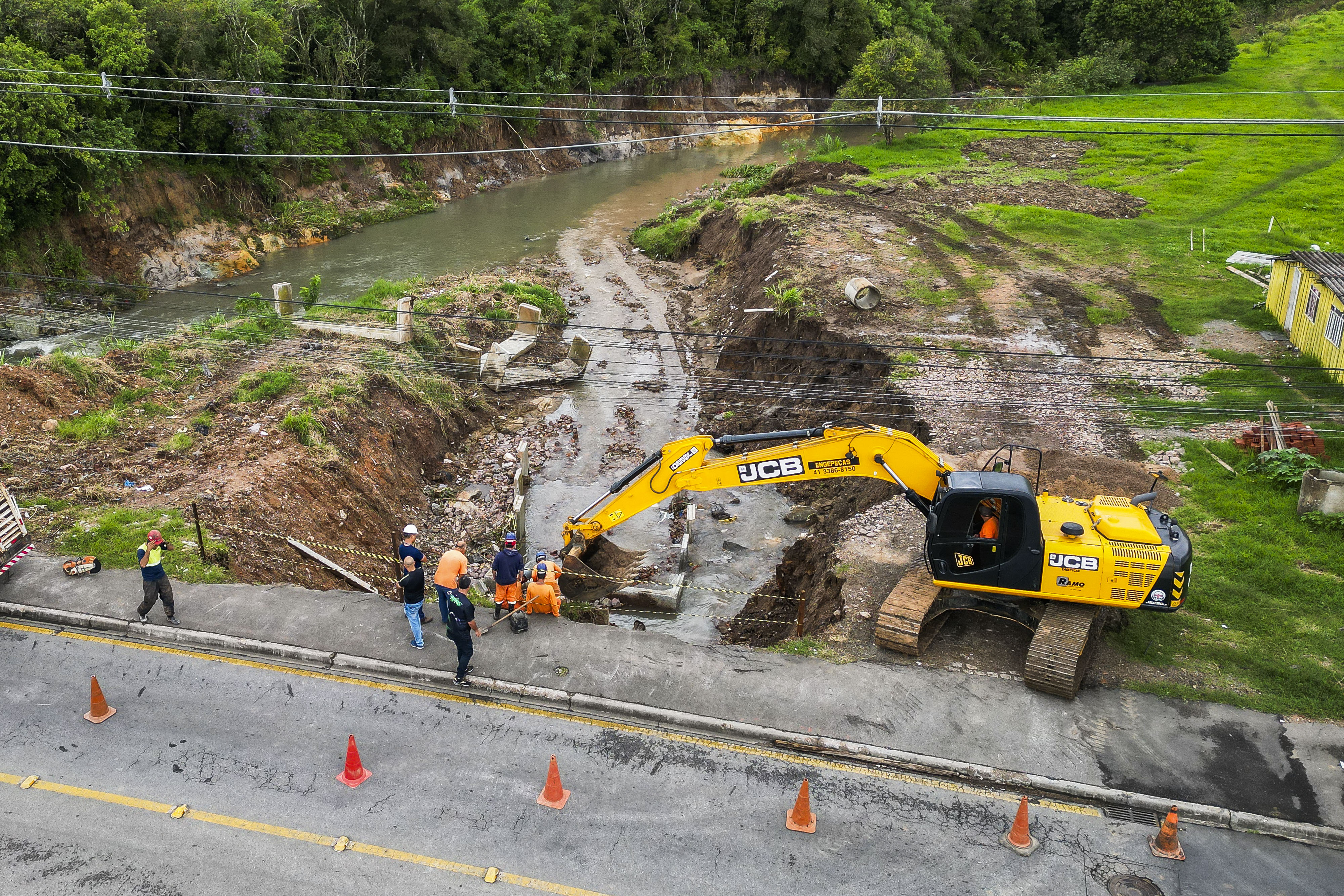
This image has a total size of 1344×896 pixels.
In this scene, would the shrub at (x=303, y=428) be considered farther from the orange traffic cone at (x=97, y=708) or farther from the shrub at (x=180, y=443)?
the orange traffic cone at (x=97, y=708)

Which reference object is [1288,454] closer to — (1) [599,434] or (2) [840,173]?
(1) [599,434]

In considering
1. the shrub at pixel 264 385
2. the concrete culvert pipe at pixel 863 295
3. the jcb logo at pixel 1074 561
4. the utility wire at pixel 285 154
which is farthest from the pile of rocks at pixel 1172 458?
the shrub at pixel 264 385

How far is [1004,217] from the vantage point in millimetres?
32250

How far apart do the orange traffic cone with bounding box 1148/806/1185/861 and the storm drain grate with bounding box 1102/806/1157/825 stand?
1.24 feet

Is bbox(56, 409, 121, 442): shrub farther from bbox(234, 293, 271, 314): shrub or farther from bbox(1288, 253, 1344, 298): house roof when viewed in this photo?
bbox(1288, 253, 1344, 298): house roof

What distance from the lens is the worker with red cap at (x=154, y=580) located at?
39.7 ft

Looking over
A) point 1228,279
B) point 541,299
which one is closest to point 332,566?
point 541,299

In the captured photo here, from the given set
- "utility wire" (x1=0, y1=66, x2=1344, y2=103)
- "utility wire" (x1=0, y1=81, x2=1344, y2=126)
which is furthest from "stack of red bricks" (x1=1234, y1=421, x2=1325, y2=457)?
"utility wire" (x1=0, y1=66, x2=1344, y2=103)

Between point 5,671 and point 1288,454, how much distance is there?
20.6m

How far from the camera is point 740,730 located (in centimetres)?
1097

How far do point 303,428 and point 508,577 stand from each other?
7.96 meters

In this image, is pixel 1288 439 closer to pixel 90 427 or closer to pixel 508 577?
pixel 508 577

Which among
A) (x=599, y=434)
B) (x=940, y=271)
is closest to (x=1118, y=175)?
(x=940, y=271)

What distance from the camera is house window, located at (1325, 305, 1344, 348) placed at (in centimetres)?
1939
